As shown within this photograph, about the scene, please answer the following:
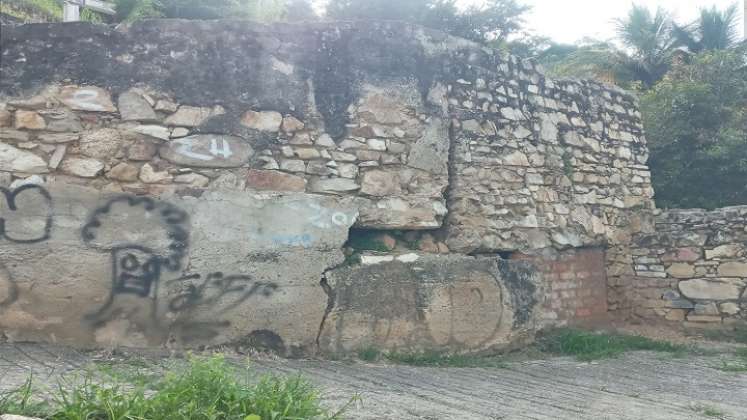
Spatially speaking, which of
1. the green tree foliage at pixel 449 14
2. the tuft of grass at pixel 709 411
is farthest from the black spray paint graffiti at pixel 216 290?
the green tree foliage at pixel 449 14

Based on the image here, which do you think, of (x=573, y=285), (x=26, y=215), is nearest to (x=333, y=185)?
(x=26, y=215)

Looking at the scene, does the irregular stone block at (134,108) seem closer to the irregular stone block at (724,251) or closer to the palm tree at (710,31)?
the irregular stone block at (724,251)

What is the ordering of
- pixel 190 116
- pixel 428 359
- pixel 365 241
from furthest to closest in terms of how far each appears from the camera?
pixel 365 241 < pixel 428 359 < pixel 190 116

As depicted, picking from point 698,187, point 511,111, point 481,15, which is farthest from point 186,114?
point 481,15

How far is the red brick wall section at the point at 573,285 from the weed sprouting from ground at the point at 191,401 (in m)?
3.45

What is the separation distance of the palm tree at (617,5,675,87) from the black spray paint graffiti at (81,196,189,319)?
47.2 ft

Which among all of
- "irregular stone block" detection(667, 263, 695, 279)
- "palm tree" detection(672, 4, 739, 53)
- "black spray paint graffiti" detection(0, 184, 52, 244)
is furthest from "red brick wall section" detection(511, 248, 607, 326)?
"palm tree" detection(672, 4, 739, 53)

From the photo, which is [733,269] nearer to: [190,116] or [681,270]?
[681,270]

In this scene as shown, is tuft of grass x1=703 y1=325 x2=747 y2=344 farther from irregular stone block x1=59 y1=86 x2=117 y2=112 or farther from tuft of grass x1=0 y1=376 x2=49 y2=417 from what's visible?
tuft of grass x1=0 y1=376 x2=49 y2=417

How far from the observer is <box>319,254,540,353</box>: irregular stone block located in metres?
4.71

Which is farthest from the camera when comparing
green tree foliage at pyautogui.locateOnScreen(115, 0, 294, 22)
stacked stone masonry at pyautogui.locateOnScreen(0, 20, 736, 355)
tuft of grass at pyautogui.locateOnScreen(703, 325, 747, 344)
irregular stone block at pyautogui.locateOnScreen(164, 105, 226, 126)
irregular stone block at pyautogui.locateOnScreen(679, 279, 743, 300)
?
green tree foliage at pyautogui.locateOnScreen(115, 0, 294, 22)

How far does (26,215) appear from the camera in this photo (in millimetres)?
4121

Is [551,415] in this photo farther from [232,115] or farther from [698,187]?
[698,187]

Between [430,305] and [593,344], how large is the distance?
183 cm
